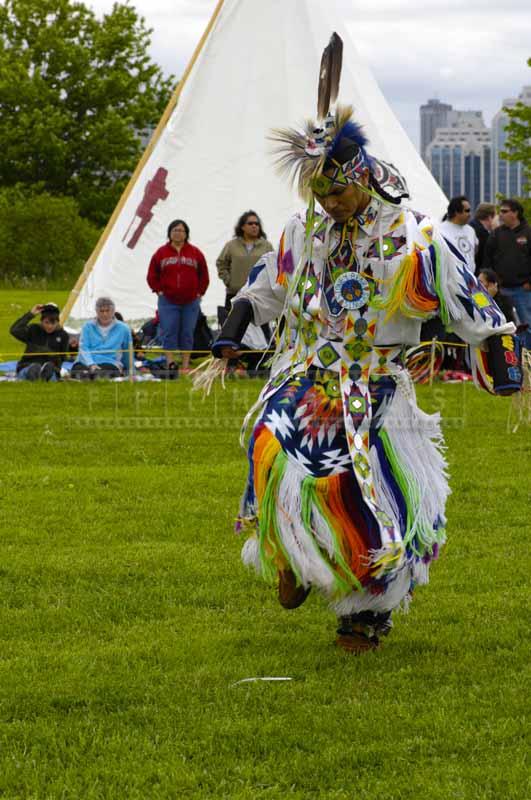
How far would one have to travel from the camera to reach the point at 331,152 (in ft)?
18.0

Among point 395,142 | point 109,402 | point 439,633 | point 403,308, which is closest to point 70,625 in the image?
point 439,633

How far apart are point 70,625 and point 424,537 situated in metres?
1.50

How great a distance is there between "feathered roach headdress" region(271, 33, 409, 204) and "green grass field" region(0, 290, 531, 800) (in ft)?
5.73

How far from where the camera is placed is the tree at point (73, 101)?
48.2 metres

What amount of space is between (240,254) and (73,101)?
1438 inches

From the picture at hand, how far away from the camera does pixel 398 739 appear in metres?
4.68

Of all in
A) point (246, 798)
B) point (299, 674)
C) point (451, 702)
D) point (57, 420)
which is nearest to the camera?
point (246, 798)

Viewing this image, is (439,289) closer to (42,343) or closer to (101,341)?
(101,341)

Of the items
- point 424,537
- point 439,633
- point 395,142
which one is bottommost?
point 439,633

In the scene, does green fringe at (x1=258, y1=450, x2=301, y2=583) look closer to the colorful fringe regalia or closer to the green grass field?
the colorful fringe regalia

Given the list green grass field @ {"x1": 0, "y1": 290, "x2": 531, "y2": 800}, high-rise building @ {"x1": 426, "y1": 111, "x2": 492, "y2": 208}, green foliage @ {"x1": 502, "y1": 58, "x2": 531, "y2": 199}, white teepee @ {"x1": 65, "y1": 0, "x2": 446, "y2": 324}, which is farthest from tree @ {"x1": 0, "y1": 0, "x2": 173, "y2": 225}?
high-rise building @ {"x1": 426, "y1": 111, "x2": 492, "y2": 208}

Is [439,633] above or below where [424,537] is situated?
below

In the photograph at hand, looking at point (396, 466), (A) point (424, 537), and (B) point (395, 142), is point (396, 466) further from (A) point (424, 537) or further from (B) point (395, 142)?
(B) point (395, 142)

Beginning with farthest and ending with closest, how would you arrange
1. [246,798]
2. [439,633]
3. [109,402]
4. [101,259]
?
[101,259]
[109,402]
[439,633]
[246,798]
